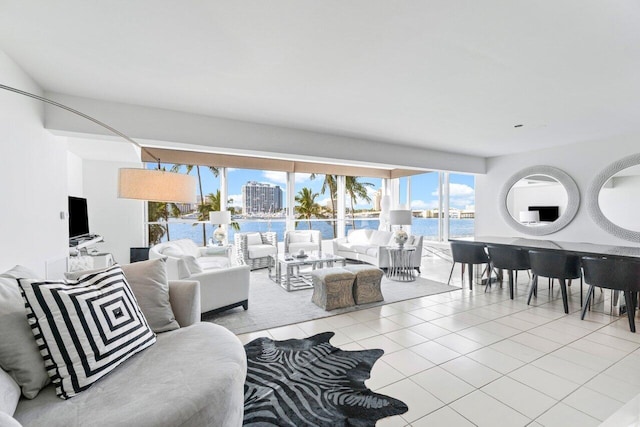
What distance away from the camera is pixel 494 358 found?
2.48 m

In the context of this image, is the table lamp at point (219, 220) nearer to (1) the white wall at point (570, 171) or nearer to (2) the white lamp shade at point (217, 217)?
(2) the white lamp shade at point (217, 217)

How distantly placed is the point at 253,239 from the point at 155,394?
5226mm

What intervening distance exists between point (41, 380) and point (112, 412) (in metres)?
0.44

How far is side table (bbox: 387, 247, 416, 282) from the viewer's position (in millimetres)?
5408

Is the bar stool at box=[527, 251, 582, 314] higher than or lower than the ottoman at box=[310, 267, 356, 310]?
higher

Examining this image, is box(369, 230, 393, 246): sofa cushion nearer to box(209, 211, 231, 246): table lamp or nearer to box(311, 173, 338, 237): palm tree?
box(311, 173, 338, 237): palm tree

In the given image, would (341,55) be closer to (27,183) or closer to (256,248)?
(27,183)

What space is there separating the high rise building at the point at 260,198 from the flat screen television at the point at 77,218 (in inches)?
124

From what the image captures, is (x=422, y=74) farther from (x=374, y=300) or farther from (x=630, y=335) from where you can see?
(x=630, y=335)

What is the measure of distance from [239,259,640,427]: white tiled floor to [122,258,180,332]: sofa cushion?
1.13m

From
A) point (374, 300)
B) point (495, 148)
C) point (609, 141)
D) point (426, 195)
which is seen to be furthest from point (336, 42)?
point (426, 195)

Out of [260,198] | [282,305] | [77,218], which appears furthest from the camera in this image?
[260,198]

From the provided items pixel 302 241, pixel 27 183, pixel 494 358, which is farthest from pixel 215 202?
pixel 494 358

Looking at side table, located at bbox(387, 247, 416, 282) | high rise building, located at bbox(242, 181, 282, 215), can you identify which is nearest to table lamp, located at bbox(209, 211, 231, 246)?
high rise building, located at bbox(242, 181, 282, 215)
